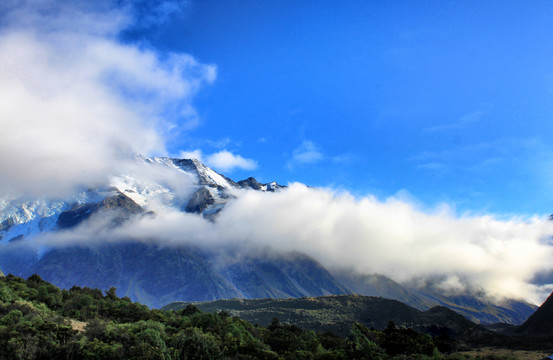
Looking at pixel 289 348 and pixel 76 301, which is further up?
pixel 76 301

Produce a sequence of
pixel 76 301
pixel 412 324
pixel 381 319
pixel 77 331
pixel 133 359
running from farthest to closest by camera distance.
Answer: pixel 381 319 < pixel 412 324 < pixel 76 301 < pixel 77 331 < pixel 133 359

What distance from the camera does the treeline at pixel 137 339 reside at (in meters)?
69.4

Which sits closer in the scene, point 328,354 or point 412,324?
point 328,354

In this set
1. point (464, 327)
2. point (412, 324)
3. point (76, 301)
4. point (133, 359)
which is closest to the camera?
point (133, 359)

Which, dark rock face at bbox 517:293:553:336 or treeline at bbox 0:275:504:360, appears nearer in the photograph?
treeline at bbox 0:275:504:360

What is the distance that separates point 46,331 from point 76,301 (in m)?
39.0

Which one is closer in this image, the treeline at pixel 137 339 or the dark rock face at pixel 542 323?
the treeline at pixel 137 339

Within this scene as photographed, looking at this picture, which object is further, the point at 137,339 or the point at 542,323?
the point at 542,323

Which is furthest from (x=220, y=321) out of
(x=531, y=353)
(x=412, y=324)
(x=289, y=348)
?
(x=412, y=324)

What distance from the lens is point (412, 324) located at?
531 ft

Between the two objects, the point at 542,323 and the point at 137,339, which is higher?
the point at 542,323

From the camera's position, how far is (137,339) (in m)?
73.6

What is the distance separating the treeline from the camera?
228 ft

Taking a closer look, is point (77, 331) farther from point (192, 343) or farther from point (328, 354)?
point (328, 354)
